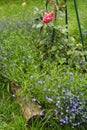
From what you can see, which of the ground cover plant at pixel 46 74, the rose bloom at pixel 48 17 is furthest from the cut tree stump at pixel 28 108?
the rose bloom at pixel 48 17

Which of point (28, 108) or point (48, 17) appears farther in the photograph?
point (48, 17)

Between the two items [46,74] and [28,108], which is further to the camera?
[46,74]

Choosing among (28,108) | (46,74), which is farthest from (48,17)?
(28,108)

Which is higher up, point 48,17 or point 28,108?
point 48,17

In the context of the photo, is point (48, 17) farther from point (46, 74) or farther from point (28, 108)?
point (28, 108)

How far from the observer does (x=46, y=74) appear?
3.96 m

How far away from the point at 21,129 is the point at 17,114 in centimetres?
32

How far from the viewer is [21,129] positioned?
3.53 metres

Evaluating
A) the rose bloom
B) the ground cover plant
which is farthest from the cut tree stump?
the rose bloom

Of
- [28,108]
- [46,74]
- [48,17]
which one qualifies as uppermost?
[48,17]

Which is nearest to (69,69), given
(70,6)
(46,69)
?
(46,69)

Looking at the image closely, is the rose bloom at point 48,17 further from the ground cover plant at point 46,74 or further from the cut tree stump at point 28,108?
the cut tree stump at point 28,108

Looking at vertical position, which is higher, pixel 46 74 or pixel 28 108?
pixel 46 74

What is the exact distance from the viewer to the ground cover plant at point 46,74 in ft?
11.1
